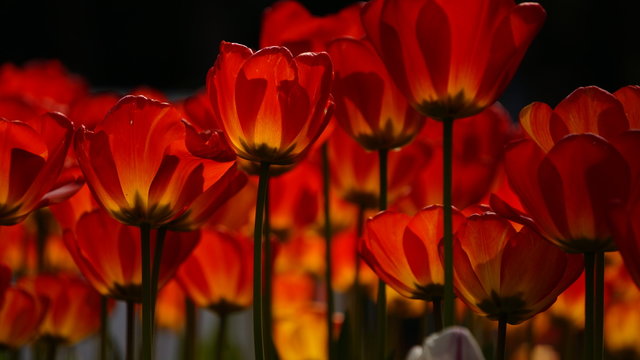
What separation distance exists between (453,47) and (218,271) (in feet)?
1.04

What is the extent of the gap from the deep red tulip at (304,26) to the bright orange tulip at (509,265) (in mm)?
269

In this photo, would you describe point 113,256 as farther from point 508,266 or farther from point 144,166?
point 508,266

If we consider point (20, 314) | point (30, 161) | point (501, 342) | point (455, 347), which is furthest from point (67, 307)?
point (455, 347)

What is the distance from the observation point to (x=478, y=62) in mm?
603

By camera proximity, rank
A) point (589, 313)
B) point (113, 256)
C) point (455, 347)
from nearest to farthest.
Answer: point (455, 347) < point (589, 313) < point (113, 256)

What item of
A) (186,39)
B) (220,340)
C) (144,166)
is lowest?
(220,340)

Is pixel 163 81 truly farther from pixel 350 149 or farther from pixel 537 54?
pixel 350 149

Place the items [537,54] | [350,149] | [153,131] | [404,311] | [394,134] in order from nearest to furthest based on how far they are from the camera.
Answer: [153,131] → [394,134] → [350,149] → [404,311] → [537,54]

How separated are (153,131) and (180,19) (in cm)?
448

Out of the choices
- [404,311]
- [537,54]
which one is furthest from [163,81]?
[404,311]

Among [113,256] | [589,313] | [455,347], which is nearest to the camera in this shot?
[455,347]

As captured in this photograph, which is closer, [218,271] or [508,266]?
[508,266]

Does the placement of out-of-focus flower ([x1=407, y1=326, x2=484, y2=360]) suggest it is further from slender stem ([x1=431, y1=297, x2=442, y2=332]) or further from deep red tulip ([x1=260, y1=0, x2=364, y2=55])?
deep red tulip ([x1=260, y1=0, x2=364, y2=55])

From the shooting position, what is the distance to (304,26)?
83cm
